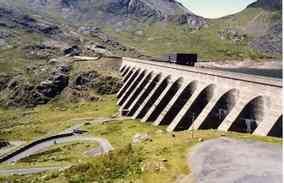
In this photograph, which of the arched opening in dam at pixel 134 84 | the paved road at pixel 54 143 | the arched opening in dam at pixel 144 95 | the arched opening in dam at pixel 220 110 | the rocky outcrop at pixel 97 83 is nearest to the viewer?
the arched opening in dam at pixel 220 110

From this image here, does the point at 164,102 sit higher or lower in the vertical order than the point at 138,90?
higher

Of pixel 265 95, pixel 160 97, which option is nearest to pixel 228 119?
pixel 265 95

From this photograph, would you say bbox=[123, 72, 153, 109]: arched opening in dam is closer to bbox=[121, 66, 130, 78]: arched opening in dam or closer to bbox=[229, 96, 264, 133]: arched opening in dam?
bbox=[121, 66, 130, 78]: arched opening in dam

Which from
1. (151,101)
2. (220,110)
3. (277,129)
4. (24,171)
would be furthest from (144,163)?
(151,101)

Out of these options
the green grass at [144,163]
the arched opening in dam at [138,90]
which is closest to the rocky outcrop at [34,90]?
the arched opening in dam at [138,90]

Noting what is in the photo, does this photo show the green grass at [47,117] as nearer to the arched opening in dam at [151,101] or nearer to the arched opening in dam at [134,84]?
the arched opening in dam at [134,84]

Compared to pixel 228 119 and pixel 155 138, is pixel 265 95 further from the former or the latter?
pixel 155 138

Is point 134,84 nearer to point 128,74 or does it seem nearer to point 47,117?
point 128,74
